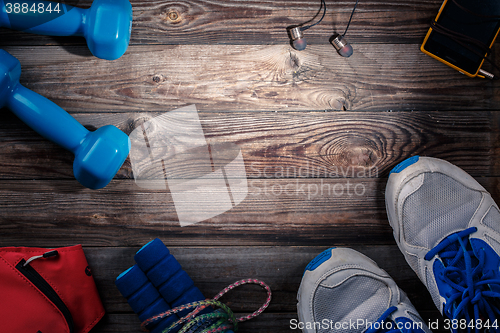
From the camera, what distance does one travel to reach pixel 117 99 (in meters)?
Result: 0.82

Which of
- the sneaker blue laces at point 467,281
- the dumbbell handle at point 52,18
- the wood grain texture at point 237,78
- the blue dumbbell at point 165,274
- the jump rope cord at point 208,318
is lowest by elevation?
the jump rope cord at point 208,318

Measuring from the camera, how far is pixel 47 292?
701mm

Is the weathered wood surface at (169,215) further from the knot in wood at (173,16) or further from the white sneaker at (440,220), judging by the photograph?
the knot in wood at (173,16)

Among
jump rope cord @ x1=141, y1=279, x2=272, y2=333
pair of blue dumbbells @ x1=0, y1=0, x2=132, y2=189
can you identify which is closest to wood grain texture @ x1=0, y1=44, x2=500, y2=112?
pair of blue dumbbells @ x1=0, y1=0, x2=132, y2=189

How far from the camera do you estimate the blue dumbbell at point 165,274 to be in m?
0.76

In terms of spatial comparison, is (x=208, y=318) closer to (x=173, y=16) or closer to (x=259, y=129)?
(x=259, y=129)

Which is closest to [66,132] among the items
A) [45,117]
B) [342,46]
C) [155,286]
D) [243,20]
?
[45,117]

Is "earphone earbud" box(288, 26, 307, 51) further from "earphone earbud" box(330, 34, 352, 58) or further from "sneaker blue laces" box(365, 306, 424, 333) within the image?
"sneaker blue laces" box(365, 306, 424, 333)

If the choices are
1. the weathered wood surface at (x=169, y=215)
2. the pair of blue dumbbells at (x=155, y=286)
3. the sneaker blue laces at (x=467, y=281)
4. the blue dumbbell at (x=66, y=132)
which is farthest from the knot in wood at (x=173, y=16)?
the sneaker blue laces at (x=467, y=281)

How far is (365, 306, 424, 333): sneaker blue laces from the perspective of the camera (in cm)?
76

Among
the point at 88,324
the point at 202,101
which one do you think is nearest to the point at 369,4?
the point at 202,101

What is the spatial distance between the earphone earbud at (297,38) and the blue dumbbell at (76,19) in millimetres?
436

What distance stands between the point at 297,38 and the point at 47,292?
935 mm

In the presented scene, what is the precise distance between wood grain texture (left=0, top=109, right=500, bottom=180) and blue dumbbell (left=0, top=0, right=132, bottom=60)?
0.21 metres
